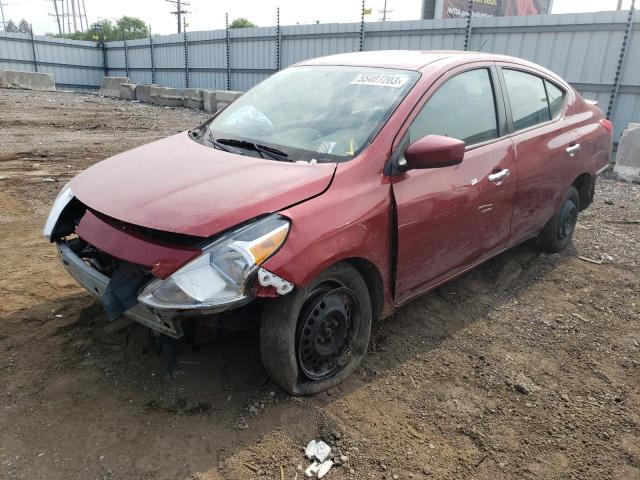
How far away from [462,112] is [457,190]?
58cm

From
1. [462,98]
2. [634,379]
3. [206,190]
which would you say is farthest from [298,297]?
[634,379]

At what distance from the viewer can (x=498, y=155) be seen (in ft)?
11.2

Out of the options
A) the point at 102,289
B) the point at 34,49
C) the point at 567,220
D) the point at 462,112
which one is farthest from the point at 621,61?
the point at 34,49

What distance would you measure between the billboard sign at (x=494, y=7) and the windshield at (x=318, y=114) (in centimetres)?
2650

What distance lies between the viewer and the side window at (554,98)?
4188mm

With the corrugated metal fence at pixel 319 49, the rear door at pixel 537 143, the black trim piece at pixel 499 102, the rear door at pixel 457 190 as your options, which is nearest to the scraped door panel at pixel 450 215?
the rear door at pixel 457 190

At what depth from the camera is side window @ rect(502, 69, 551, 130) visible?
371 cm

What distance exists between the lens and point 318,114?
305cm

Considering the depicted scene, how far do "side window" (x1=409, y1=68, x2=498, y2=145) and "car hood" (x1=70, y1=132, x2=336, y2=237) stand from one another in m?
0.75

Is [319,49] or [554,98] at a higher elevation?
[319,49]

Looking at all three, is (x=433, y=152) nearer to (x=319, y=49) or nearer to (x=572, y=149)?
(x=572, y=149)

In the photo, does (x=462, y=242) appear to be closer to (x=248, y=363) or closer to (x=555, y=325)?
(x=555, y=325)

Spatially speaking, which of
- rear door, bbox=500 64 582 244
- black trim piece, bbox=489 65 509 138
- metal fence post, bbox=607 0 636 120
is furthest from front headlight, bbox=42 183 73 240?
metal fence post, bbox=607 0 636 120

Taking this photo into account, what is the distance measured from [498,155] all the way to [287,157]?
155cm
